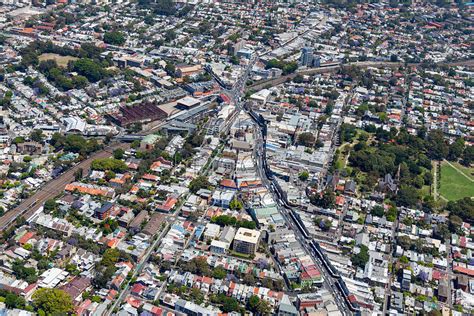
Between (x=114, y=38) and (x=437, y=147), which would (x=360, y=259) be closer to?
(x=437, y=147)

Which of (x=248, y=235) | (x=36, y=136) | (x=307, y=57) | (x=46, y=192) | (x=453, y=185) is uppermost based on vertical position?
(x=307, y=57)

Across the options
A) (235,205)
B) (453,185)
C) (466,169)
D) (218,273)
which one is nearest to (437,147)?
(466,169)

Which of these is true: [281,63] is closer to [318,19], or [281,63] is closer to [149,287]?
[318,19]

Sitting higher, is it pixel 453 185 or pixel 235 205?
pixel 453 185

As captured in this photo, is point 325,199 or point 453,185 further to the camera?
point 453,185

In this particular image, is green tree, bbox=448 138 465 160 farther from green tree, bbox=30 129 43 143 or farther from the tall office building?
green tree, bbox=30 129 43 143

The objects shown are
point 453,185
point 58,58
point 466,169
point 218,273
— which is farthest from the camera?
point 58,58

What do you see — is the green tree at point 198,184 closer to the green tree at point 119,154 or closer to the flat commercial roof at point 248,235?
the flat commercial roof at point 248,235
